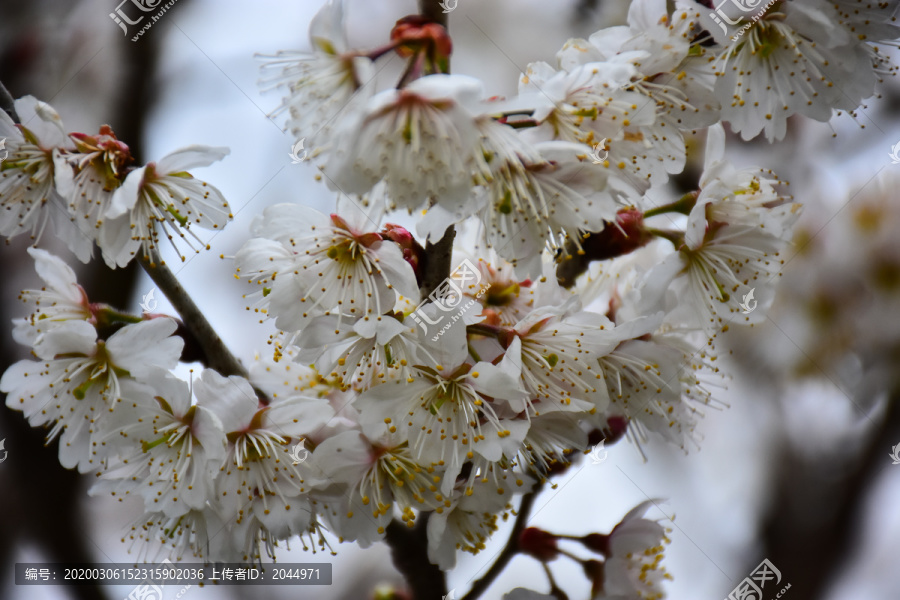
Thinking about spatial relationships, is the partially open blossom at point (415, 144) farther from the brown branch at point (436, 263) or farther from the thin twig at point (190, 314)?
the thin twig at point (190, 314)

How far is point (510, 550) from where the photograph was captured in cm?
168

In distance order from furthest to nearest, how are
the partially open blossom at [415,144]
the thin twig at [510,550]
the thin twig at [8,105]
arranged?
the thin twig at [510,550] < the thin twig at [8,105] < the partially open blossom at [415,144]

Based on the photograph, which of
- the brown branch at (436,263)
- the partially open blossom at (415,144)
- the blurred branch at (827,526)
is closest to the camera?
the partially open blossom at (415,144)

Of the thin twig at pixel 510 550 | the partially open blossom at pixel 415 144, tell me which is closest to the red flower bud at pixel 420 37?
the partially open blossom at pixel 415 144

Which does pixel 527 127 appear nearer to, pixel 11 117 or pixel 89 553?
pixel 11 117

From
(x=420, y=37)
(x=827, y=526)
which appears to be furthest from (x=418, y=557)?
(x=827, y=526)

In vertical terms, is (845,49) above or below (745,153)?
above

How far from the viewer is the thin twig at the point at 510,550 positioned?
5.24 ft

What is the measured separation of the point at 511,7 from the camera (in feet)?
17.5

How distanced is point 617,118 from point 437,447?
661 mm

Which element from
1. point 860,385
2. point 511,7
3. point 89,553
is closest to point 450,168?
point 89,553

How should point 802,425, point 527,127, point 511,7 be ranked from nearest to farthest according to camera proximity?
1. point 527,127
2. point 802,425
3. point 511,7

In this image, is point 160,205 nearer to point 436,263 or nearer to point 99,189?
point 99,189

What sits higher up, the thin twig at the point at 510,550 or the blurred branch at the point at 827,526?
the thin twig at the point at 510,550
